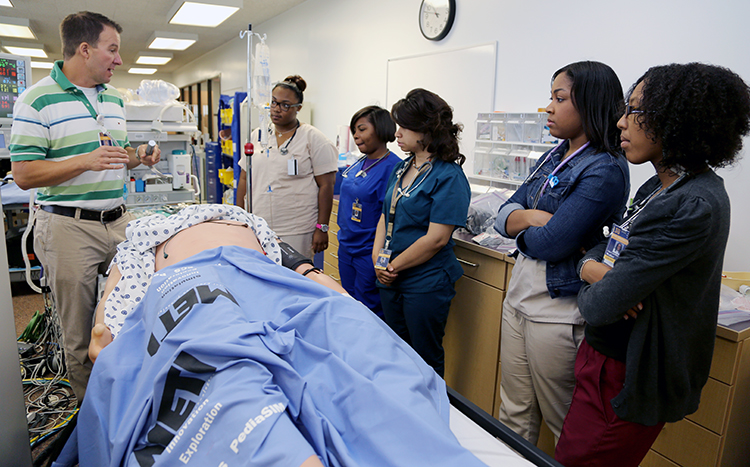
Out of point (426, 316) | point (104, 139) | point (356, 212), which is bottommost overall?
point (426, 316)

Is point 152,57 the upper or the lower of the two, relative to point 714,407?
Answer: upper

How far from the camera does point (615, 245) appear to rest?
124 cm

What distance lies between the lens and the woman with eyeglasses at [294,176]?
2639 millimetres

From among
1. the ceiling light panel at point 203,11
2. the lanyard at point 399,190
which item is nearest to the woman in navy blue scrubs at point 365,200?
the lanyard at point 399,190

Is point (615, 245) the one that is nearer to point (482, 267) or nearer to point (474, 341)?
point (482, 267)

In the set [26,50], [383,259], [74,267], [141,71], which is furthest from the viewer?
[141,71]

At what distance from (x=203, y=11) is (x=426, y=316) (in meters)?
4.54

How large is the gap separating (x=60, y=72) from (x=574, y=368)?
2236mm

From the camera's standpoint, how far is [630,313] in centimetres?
115

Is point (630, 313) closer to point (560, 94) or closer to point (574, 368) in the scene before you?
point (574, 368)

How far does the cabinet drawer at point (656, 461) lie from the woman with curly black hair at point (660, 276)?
42cm

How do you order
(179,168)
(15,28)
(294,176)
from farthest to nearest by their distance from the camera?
(15,28), (179,168), (294,176)

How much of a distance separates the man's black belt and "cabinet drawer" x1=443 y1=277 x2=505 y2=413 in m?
1.61

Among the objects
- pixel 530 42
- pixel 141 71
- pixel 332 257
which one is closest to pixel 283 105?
pixel 332 257
